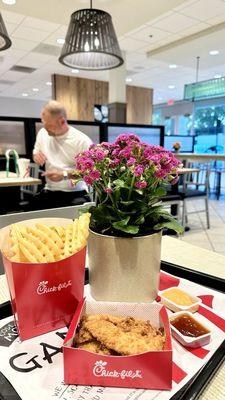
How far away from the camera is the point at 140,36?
5.26 m

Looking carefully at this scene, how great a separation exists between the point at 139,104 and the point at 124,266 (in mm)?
9117

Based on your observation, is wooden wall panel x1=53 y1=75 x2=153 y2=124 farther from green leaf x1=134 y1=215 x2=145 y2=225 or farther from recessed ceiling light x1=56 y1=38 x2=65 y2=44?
green leaf x1=134 y1=215 x2=145 y2=225

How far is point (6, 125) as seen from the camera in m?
3.89

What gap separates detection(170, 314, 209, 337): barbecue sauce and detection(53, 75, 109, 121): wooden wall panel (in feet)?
26.5

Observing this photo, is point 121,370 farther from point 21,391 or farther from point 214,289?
point 214,289

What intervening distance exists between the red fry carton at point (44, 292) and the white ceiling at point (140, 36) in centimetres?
403

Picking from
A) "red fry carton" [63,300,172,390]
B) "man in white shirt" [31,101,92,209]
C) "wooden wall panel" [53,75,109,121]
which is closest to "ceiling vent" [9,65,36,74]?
"wooden wall panel" [53,75,109,121]

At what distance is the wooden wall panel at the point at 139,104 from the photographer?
900 cm

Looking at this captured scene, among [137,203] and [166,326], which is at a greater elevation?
[137,203]

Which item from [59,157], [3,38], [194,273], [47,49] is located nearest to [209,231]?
[59,157]

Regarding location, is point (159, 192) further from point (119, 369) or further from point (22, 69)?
point (22, 69)

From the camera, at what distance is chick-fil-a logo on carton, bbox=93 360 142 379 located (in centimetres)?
49

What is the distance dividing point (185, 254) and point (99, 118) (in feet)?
23.9

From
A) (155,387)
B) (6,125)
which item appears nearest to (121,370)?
(155,387)
